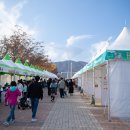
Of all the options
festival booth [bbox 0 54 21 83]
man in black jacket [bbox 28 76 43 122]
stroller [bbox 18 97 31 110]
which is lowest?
stroller [bbox 18 97 31 110]

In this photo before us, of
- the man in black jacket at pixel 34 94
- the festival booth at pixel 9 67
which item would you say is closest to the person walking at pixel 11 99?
the man in black jacket at pixel 34 94

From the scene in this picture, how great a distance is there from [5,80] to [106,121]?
19692 millimetres

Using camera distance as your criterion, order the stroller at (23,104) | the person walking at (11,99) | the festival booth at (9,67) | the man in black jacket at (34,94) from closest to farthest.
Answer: the person walking at (11,99), the man in black jacket at (34,94), the stroller at (23,104), the festival booth at (9,67)

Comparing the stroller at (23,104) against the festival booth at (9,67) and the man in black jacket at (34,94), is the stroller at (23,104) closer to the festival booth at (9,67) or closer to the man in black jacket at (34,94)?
the festival booth at (9,67)

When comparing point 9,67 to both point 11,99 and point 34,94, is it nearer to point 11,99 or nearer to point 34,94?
point 34,94

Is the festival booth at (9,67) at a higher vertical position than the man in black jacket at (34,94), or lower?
higher

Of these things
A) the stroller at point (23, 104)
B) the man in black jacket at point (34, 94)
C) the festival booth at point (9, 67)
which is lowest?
the stroller at point (23, 104)

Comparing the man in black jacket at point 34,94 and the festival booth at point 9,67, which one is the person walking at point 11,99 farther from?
the festival booth at point 9,67

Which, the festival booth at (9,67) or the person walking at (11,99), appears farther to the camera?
the festival booth at (9,67)

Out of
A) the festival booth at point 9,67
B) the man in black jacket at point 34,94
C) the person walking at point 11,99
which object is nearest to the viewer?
the person walking at point 11,99

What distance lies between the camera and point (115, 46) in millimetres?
13602

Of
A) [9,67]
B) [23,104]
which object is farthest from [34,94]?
[9,67]

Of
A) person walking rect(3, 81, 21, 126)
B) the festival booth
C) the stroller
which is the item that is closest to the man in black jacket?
person walking rect(3, 81, 21, 126)

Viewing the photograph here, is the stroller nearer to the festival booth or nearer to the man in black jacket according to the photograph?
the festival booth
